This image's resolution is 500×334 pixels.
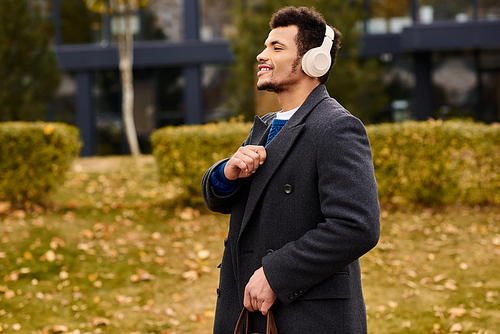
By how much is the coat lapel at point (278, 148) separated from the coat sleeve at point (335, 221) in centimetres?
12

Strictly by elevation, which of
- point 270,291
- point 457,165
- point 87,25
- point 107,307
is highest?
point 87,25

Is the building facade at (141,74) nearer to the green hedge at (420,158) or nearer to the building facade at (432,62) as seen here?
the building facade at (432,62)

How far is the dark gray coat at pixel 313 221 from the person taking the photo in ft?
5.47

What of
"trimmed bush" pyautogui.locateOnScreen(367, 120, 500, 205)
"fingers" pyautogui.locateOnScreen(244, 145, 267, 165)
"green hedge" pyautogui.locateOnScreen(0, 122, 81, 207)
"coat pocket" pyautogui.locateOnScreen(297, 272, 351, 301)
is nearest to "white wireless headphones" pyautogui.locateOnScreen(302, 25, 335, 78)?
"fingers" pyautogui.locateOnScreen(244, 145, 267, 165)

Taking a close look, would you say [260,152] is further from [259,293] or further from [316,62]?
[259,293]

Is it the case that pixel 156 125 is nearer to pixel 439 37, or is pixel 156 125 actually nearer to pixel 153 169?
pixel 153 169

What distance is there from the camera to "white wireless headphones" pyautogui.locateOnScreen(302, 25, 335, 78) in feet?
6.07

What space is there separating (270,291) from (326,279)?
217 mm

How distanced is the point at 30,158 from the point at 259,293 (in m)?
6.84

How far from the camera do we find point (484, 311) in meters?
4.64

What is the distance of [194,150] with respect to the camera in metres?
7.45

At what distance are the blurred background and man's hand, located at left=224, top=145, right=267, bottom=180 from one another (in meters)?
12.4

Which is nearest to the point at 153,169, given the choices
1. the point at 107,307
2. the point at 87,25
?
the point at 107,307

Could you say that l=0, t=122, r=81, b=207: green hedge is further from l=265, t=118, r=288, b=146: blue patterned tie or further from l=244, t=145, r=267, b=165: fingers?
l=244, t=145, r=267, b=165: fingers
